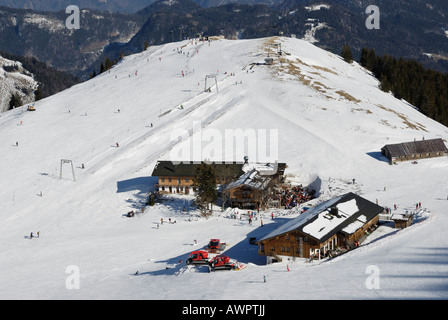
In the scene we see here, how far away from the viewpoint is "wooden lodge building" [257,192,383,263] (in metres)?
42.3

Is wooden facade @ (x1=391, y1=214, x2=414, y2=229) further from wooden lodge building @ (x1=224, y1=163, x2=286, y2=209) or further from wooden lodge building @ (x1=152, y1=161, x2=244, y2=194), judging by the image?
wooden lodge building @ (x1=152, y1=161, x2=244, y2=194)

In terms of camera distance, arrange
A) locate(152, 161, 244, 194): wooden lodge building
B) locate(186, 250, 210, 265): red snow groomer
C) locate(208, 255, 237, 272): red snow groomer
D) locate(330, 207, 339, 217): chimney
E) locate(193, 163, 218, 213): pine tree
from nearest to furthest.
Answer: locate(208, 255, 237, 272): red snow groomer → locate(186, 250, 210, 265): red snow groomer → locate(330, 207, 339, 217): chimney → locate(193, 163, 218, 213): pine tree → locate(152, 161, 244, 194): wooden lodge building

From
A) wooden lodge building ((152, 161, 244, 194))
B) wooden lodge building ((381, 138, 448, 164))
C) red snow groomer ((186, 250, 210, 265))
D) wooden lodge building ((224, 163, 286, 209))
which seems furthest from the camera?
wooden lodge building ((381, 138, 448, 164))

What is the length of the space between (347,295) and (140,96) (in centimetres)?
8972

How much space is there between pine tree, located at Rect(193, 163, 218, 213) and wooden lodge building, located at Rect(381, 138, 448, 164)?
32.9 metres

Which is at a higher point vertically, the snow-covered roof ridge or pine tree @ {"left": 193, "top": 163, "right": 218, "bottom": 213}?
pine tree @ {"left": 193, "top": 163, "right": 218, "bottom": 213}

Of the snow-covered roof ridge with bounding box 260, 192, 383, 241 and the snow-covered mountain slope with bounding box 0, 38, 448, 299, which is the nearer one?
the snow-covered mountain slope with bounding box 0, 38, 448, 299

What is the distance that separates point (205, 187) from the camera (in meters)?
59.0

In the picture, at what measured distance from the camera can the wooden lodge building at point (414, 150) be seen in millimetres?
75688

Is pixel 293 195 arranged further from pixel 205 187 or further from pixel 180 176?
pixel 180 176

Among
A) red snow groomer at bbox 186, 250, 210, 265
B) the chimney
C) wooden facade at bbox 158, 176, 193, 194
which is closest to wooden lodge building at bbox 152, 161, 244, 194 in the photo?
wooden facade at bbox 158, 176, 193, 194

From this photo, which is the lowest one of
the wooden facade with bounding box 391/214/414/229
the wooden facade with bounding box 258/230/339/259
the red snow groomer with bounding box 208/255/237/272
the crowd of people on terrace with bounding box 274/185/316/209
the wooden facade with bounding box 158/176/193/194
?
the red snow groomer with bounding box 208/255/237/272

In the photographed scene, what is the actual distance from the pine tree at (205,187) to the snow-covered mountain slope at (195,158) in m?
2.46
